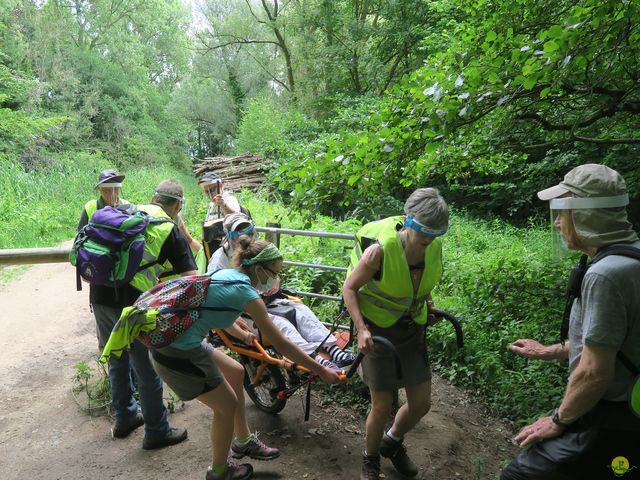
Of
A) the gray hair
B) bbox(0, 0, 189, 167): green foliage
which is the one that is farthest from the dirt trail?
bbox(0, 0, 189, 167): green foliage

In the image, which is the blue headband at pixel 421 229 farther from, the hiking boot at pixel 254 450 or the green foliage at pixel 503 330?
the green foliage at pixel 503 330

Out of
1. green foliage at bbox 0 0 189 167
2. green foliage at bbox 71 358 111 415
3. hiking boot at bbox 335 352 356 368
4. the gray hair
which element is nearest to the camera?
the gray hair


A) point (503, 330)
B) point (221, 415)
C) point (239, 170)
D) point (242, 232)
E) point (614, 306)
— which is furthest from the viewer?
point (239, 170)

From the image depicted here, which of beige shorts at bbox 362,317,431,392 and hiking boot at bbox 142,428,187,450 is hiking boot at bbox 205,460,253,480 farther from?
beige shorts at bbox 362,317,431,392

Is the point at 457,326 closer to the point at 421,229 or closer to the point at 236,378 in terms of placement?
the point at 421,229

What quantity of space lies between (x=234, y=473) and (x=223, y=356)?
82cm

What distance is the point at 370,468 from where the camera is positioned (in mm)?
3191

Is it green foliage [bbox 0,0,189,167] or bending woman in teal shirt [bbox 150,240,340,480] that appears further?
green foliage [bbox 0,0,189,167]

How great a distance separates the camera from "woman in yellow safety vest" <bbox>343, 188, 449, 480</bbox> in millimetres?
2814

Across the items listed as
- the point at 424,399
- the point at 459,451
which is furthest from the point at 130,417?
the point at 459,451

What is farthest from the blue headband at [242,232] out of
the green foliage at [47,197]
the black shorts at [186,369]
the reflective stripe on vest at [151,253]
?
the green foliage at [47,197]

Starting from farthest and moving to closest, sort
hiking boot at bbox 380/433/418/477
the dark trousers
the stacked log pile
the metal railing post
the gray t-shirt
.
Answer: the stacked log pile → the metal railing post → hiking boot at bbox 380/433/418/477 → the dark trousers → the gray t-shirt

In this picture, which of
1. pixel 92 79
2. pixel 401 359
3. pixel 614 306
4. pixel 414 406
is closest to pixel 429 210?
pixel 401 359

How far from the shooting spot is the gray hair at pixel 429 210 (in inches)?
107
